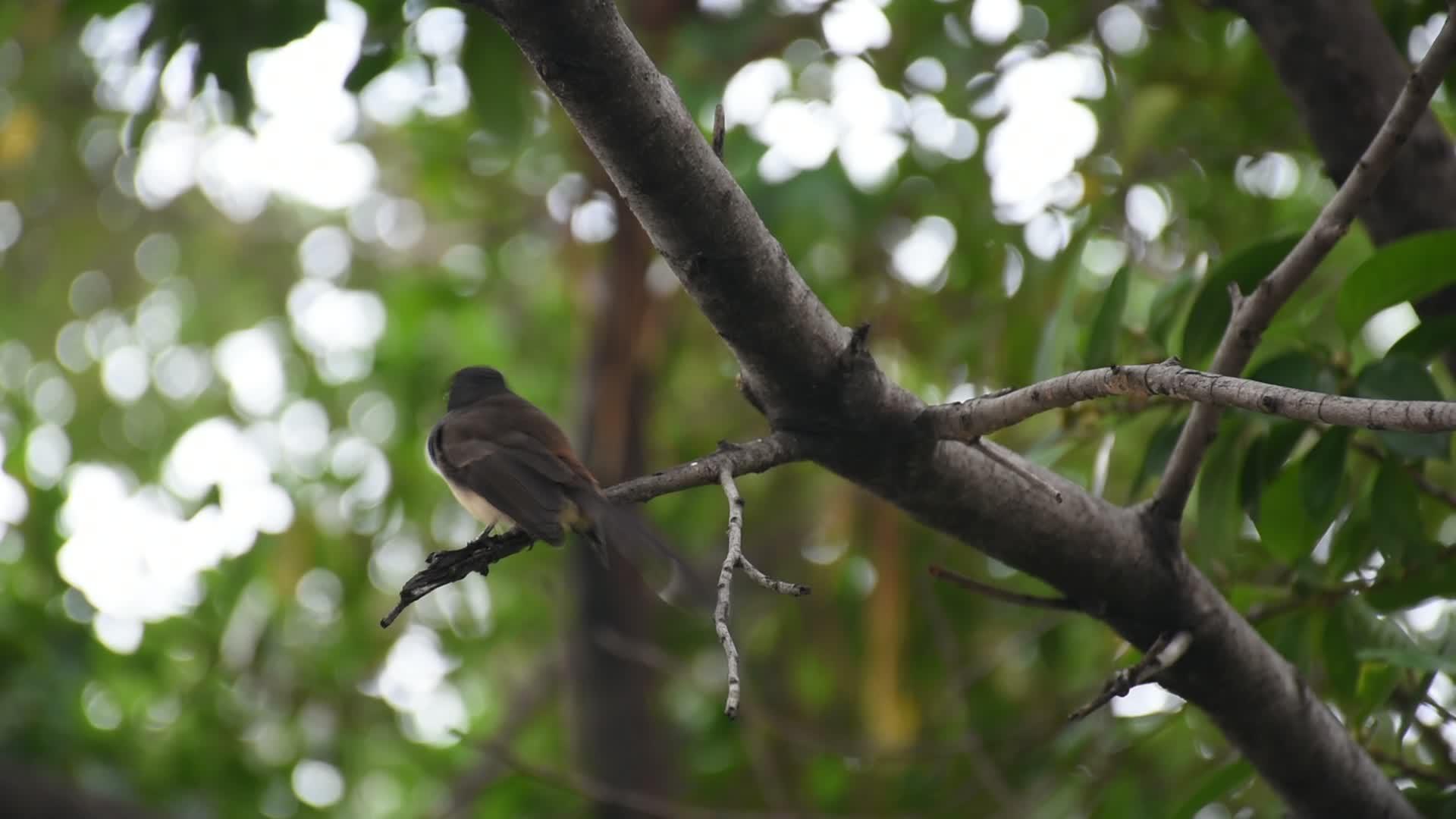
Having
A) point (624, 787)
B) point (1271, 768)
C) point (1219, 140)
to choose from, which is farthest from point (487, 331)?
point (1271, 768)

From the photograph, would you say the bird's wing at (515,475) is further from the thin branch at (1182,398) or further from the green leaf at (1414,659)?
the green leaf at (1414,659)

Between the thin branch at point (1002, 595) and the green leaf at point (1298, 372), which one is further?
the green leaf at point (1298, 372)

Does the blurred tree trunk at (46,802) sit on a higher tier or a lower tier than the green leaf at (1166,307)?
higher

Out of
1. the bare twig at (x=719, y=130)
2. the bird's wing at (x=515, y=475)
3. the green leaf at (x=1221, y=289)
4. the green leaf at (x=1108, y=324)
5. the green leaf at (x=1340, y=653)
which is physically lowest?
the green leaf at (x=1340, y=653)

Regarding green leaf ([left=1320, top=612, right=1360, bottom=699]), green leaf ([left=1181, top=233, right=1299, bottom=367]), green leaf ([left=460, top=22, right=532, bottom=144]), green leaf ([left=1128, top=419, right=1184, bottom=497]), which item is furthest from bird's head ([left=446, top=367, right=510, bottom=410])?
green leaf ([left=1320, top=612, right=1360, bottom=699])

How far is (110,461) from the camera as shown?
757 centimetres

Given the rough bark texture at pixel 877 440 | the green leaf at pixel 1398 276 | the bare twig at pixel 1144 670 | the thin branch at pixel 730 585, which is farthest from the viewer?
the green leaf at pixel 1398 276

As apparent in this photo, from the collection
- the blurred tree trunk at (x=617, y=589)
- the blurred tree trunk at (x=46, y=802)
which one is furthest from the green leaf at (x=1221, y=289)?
the blurred tree trunk at (x=46, y=802)

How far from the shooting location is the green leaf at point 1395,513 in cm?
263

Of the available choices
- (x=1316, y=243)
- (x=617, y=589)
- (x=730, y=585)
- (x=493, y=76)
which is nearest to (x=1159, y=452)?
(x=1316, y=243)

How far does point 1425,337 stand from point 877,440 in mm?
1315

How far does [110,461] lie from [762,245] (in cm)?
675

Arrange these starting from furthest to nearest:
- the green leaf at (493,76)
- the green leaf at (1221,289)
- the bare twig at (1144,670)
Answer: the green leaf at (493,76), the green leaf at (1221,289), the bare twig at (1144,670)

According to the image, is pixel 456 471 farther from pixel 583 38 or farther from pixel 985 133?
pixel 985 133
